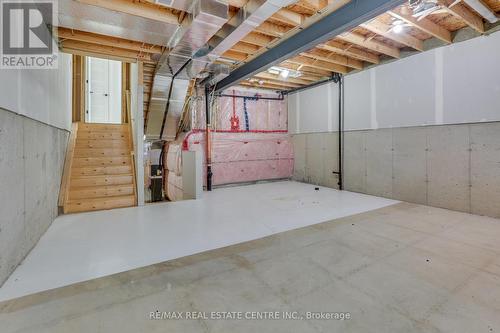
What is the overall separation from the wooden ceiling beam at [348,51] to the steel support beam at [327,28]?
0.76 metres

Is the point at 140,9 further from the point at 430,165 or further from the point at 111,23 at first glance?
the point at 430,165

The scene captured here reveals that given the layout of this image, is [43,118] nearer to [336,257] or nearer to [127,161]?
[127,161]

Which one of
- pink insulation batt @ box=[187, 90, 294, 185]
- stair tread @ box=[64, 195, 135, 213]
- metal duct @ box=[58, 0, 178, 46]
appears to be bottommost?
stair tread @ box=[64, 195, 135, 213]

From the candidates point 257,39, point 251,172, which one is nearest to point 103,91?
point 251,172

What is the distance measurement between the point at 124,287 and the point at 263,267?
1.12 metres

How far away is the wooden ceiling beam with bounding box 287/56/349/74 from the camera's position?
497 centimetres

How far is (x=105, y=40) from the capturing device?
150 inches

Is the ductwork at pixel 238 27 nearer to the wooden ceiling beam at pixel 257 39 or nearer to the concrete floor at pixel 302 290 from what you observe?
the wooden ceiling beam at pixel 257 39

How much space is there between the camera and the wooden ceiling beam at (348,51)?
169 inches

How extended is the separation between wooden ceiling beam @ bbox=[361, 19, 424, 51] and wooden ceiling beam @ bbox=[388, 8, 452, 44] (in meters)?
0.27

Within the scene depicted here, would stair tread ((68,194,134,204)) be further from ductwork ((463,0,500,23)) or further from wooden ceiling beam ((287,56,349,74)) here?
ductwork ((463,0,500,23))

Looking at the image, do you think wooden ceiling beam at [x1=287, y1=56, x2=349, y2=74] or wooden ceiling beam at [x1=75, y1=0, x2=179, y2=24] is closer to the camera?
wooden ceiling beam at [x1=75, y1=0, x2=179, y2=24]

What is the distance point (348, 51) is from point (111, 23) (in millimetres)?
3748

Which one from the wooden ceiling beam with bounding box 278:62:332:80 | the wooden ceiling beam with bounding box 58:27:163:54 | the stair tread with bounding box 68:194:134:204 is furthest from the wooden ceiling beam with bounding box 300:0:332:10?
the stair tread with bounding box 68:194:134:204
